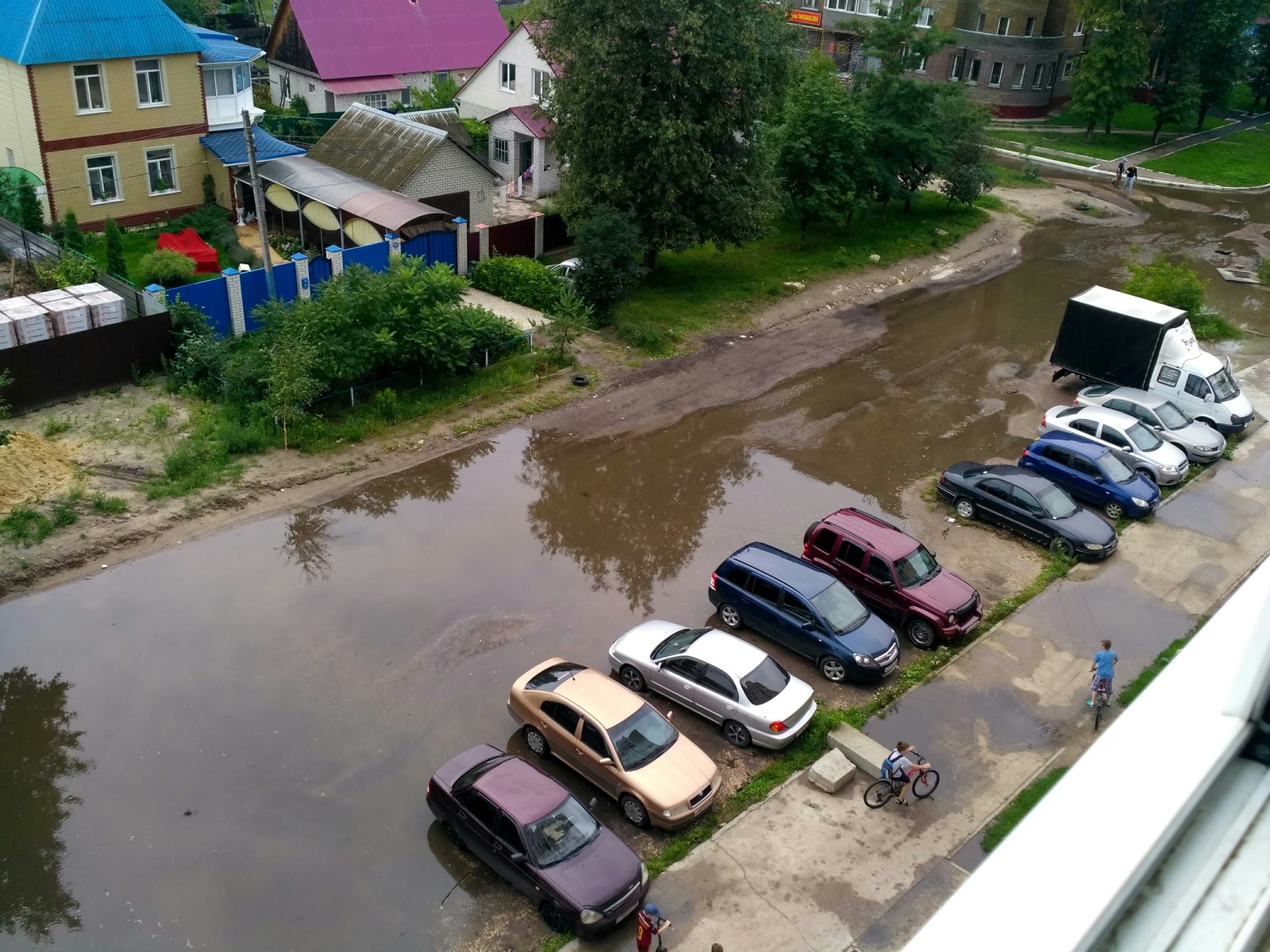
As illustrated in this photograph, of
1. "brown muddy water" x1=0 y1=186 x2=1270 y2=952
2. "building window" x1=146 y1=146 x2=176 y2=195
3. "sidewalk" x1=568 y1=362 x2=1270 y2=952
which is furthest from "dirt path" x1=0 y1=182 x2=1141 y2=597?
"building window" x1=146 y1=146 x2=176 y2=195

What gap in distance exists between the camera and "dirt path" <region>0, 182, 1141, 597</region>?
17.4 m

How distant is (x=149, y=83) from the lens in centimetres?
2953

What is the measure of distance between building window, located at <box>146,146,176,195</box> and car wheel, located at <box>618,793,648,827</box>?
26013mm

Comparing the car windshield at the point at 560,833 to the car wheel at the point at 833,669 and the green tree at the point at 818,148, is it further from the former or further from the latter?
the green tree at the point at 818,148

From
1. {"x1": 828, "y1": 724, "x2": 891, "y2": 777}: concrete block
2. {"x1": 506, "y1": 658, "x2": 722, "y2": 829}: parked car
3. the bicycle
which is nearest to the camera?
{"x1": 506, "y1": 658, "x2": 722, "y2": 829}: parked car

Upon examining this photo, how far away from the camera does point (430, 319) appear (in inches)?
→ 875

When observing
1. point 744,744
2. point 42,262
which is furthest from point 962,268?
point 42,262

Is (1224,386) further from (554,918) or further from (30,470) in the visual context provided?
(30,470)

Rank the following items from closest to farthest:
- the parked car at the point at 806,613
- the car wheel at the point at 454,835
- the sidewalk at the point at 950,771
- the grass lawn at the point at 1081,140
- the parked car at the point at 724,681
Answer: the sidewalk at the point at 950,771 < the car wheel at the point at 454,835 < the parked car at the point at 724,681 < the parked car at the point at 806,613 < the grass lawn at the point at 1081,140

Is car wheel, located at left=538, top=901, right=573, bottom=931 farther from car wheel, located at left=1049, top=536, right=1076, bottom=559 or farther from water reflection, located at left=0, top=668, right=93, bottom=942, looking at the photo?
car wheel, located at left=1049, top=536, right=1076, bottom=559

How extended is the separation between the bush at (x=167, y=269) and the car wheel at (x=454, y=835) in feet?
59.1

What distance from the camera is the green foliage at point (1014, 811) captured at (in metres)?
12.3

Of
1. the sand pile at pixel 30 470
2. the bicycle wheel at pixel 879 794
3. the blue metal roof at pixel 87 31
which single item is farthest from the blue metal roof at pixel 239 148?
the bicycle wheel at pixel 879 794

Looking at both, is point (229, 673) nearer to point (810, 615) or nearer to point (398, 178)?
point (810, 615)
